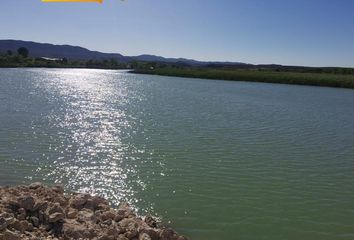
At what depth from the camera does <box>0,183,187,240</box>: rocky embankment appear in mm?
10523

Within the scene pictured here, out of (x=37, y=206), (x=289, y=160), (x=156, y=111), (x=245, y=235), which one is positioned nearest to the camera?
(x=37, y=206)

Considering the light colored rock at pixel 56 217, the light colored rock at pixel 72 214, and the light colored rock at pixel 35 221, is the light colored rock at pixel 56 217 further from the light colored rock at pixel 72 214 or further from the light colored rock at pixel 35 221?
the light colored rock at pixel 72 214

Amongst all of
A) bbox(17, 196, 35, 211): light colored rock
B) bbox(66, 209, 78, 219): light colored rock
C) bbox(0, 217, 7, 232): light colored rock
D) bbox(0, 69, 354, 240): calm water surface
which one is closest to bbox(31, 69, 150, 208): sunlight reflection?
bbox(0, 69, 354, 240): calm water surface

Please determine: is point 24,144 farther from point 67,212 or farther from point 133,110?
point 133,110

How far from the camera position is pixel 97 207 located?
12977 mm

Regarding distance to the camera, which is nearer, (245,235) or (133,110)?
(245,235)

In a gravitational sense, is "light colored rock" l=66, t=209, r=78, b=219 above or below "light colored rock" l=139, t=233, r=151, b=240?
above

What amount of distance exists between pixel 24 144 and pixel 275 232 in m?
14.6

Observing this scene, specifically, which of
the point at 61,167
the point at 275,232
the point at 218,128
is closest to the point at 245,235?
the point at 275,232

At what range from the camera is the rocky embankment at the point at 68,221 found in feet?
34.5

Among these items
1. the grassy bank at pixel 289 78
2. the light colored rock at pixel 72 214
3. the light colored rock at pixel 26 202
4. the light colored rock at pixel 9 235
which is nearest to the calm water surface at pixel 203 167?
the light colored rock at pixel 72 214

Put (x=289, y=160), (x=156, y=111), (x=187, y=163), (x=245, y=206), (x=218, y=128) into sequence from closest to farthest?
1. (x=245, y=206)
2. (x=187, y=163)
3. (x=289, y=160)
4. (x=218, y=128)
5. (x=156, y=111)

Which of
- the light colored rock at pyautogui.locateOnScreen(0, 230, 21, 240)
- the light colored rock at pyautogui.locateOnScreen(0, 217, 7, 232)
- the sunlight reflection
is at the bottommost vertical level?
the sunlight reflection

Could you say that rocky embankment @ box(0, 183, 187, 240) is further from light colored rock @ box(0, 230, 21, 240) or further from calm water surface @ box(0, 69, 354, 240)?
calm water surface @ box(0, 69, 354, 240)
